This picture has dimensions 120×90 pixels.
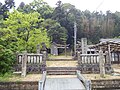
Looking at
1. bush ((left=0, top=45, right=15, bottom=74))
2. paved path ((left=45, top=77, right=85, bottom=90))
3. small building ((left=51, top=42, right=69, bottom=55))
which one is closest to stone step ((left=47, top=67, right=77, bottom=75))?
paved path ((left=45, top=77, right=85, bottom=90))

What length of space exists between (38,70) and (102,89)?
494 cm

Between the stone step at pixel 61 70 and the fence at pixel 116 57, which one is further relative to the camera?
the fence at pixel 116 57

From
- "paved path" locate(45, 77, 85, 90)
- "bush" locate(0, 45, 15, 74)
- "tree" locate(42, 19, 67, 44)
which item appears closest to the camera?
"paved path" locate(45, 77, 85, 90)

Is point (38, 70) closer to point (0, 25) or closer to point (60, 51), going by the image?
point (0, 25)

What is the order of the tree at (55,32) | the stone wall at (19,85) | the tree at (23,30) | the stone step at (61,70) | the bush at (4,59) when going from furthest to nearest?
1. the tree at (55,32)
2. the tree at (23,30)
3. the stone step at (61,70)
4. the bush at (4,59)
5. the stone wall at (19,85)

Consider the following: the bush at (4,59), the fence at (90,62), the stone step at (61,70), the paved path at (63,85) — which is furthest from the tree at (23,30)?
the paved path at (63,85)

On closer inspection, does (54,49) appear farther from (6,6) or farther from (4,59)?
(4,59)

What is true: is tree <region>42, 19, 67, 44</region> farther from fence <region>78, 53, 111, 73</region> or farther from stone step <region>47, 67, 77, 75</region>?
fence <region>78, 53, 111, 73</region>

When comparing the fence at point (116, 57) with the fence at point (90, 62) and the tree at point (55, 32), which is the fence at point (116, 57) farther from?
the tree at point (55, 32)

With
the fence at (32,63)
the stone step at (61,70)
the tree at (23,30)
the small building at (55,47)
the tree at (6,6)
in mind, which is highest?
the tree at (6,6)

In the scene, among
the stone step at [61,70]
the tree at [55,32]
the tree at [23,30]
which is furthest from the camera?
the tree at [55,32]

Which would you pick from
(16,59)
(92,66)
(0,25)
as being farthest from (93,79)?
(0,25)

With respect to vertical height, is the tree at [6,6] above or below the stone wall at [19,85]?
above

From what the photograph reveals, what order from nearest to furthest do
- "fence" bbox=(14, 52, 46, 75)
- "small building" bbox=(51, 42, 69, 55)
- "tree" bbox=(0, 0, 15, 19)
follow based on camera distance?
"fence" bbox=(14, 52, 46, 75) < "small building" bbox=(51, 42, 69, 55) < "tree" bbox=(0, 0, 15, 19)
